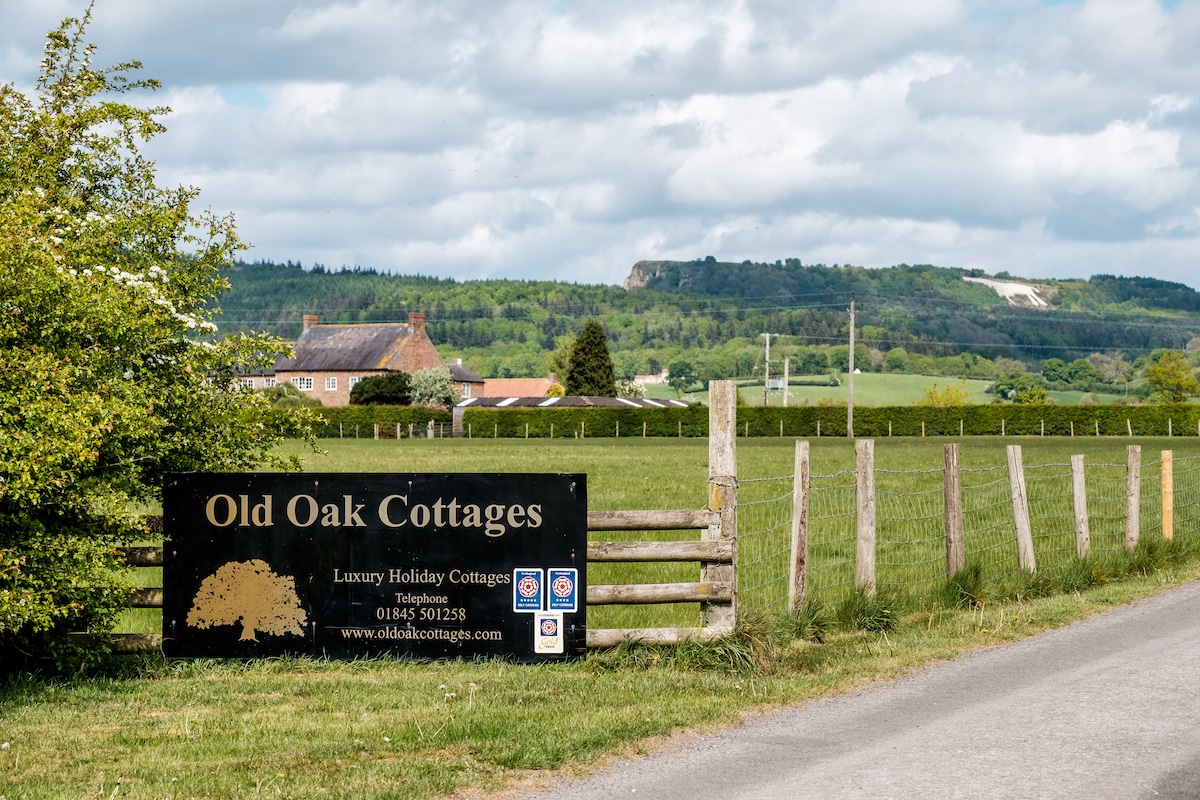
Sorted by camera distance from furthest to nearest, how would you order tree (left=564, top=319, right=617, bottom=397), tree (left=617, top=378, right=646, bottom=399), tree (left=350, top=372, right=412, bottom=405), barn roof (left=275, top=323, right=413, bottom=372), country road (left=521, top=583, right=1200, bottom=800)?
1. tree (left=617, top=378, right=646, bottom=399)
2. barn roof (left=275, top=323, right=413, bottom=372)
3. tree (left=564, top=319, right=617, bottom=397)
4. tree (left=350, top=372, right=412, bottom=405)
5. country road (left=521, top=583, right=1200, bottom=800)

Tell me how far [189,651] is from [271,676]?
94 cm

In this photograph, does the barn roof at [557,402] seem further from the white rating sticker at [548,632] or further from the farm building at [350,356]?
the white rating sticker at [548,632]

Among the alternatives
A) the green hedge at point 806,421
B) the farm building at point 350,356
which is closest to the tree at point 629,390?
the farm building at point 350,356

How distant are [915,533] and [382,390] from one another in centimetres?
9450

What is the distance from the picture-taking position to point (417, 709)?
884 centimetres

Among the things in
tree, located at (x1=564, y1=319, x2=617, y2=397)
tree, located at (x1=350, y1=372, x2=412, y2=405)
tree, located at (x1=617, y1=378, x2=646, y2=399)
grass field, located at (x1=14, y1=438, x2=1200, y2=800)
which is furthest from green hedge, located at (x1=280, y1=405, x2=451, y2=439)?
grass field, located at (x1=14, y1=438, x2=1200, y2=800)

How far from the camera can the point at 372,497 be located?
1077 centimetres

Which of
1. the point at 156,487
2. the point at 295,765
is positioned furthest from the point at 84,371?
the point at 295,765

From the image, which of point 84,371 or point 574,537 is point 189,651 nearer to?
point 84,371

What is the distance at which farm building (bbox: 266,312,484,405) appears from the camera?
13638 centimetres

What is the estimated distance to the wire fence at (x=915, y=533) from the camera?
14.6 m

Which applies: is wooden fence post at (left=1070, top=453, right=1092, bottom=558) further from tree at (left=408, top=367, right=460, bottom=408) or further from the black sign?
tree at (left=408, top=367, right=460, bottom=408)

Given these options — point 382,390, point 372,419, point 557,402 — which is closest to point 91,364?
point 372,419

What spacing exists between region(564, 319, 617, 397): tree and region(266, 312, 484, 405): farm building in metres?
14.1
